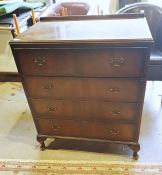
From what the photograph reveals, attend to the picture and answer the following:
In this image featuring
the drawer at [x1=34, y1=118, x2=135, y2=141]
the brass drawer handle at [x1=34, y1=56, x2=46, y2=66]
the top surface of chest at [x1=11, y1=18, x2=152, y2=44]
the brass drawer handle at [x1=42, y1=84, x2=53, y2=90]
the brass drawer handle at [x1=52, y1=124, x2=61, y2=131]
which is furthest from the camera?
the brass drawer handle at [x1=52, y1=124, x2=61, y2=131]

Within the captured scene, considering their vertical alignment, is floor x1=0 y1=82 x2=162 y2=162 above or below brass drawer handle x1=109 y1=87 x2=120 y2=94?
below

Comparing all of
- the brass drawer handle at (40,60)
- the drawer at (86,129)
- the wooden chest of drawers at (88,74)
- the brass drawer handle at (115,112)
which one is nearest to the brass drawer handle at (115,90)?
the wooden chest of drawers at (88,74)

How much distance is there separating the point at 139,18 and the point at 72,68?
59 centimetres

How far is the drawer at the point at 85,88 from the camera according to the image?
1.27 meters

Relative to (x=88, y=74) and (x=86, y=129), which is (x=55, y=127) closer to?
(x=86, y=129)

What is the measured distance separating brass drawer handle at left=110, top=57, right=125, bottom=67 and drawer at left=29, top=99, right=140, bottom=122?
0.28 meters

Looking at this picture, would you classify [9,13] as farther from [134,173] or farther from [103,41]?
[134,173]

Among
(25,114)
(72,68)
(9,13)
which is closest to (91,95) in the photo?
(72,68)

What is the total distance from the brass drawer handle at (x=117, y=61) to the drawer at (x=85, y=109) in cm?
28

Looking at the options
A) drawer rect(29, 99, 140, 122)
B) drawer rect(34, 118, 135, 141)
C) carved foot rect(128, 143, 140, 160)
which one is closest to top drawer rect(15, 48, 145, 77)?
drawer rect(29, 99, 140, 122)

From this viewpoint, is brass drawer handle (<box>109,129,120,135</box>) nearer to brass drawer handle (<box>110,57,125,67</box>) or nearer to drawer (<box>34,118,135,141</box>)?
drawer (<box>34,118,135,141</box>)

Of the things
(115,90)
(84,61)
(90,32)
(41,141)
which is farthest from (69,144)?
(90,32)

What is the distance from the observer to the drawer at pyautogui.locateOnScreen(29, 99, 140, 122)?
1.37m

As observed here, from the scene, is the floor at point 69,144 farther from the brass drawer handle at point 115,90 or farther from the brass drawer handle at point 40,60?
the brass drawer handle at point 40,60
